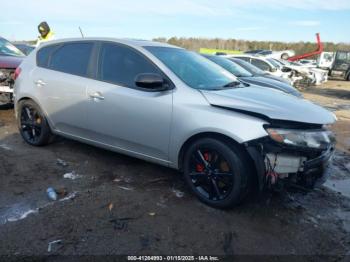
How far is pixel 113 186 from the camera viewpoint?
4117 millimetres

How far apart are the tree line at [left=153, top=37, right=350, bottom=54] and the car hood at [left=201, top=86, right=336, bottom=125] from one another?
50361mm

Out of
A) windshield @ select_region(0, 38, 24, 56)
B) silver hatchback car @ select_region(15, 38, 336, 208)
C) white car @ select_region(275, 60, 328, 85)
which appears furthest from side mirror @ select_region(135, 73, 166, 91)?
white car @ select_region(275, 60, 328, 85)

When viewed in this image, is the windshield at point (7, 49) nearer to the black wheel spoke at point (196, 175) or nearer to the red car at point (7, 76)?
the red car at point (7, 76)

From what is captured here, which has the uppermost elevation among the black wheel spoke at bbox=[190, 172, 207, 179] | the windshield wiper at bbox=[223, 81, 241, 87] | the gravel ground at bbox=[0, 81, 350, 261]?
the windshield wiper at bbox=[223, 81, 241, 87]

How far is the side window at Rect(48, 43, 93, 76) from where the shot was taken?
15.3 ft

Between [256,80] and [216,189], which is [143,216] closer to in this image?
[216,189]

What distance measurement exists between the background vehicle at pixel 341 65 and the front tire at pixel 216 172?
2638 centimetres

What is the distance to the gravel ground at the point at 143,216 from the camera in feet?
9.79

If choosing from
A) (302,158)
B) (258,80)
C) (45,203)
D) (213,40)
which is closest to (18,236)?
(45,203)

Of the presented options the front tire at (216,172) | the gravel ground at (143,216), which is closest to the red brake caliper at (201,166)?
the front tire at (216,172)

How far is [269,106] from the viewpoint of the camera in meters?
3.48

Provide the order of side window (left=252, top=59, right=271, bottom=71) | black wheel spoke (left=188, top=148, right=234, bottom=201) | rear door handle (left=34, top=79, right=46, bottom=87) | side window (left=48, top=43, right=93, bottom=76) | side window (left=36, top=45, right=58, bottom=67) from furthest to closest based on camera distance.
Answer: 1. side window (left=252, top=59, right=271, bottom=71)
2. side window (left=36, top=45, right=58, bottom=67)
3. rear door handle (left=34, top=79, right=46, bottom=87)
4. side window (left=48, top=43, right=93, bottom=76)
5. black wheel spoke (left=188, top=148, right=234, bottom=201)

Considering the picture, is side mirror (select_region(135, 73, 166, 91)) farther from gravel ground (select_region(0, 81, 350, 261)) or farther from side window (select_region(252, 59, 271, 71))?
side window (select_region(252, 59, 271, 71))

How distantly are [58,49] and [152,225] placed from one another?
3092mm
